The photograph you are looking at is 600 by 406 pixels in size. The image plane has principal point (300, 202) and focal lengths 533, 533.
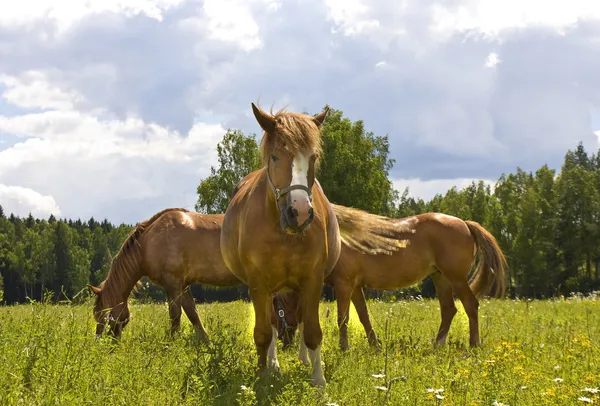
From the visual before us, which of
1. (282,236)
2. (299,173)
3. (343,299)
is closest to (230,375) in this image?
(282,236)

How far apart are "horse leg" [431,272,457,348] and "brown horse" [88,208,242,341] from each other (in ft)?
12.2

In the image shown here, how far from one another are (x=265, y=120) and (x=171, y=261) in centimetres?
507

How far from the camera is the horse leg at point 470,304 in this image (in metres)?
8.00

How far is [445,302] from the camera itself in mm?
9055

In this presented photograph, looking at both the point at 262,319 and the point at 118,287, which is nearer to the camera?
the point at 262,319

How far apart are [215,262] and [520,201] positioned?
161ft

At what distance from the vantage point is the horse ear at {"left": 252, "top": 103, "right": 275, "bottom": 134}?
15.9 ft

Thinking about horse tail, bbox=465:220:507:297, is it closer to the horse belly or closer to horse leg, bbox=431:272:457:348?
horse leg, bbox=431:272:457:348

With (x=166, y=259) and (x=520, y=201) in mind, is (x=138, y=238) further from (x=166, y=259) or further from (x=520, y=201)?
(x=520, y=201)

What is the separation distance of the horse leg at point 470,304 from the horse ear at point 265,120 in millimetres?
4934

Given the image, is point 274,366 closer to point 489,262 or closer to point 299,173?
point 299,173

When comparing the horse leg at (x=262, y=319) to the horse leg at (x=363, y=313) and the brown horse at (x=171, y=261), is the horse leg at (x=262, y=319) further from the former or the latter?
the brown horse at (x=171, y=261)

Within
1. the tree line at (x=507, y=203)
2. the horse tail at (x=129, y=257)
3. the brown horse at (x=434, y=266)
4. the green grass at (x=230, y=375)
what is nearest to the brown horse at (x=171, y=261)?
the horse tail at (x=129, y=257)

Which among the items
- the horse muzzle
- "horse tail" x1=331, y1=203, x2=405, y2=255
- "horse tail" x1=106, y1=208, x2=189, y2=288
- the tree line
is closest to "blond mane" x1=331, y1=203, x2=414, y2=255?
"horse tail" x1=331, y1=203, x2=405, y2=255
